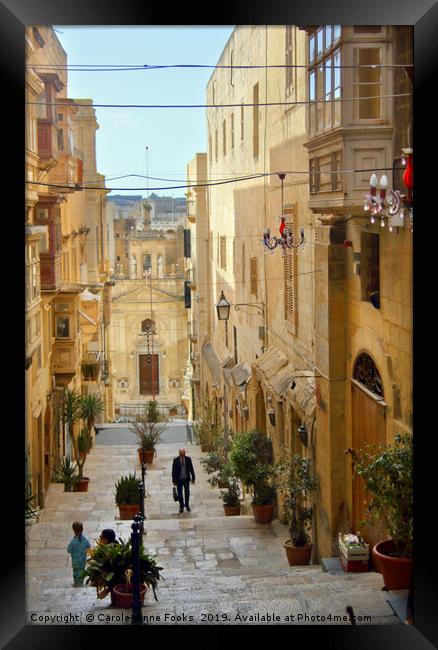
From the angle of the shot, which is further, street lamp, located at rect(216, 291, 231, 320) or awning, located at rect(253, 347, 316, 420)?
street lamp, located at rect(216, 291, 231, 320)

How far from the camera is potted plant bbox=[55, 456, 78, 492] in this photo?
29.9ft

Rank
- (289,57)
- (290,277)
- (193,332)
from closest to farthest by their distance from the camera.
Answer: (289,57), (290,277), (193,332)

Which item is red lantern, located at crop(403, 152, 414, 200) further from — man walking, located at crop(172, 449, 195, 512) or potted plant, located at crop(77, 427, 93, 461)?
potted plant, located at crop(77, 427, 93, 461)

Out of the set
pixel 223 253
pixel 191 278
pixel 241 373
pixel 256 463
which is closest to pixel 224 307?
pixel 241 373

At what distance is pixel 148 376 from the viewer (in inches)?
443

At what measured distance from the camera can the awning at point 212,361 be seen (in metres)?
14.2

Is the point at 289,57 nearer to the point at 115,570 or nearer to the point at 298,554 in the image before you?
the point at 298,554

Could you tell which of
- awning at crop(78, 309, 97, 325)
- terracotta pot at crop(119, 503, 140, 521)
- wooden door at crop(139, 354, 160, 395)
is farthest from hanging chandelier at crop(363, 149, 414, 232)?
awning at crop(78, 309, 97, 325)

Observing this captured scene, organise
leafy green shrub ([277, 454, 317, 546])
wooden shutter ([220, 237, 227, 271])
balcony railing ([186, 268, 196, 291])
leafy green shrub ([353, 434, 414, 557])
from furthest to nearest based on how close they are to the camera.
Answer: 1. balcony railing ([186, 268, 196, 291])
2. wooden shutter ([220, 237, 227, 271])
3. leafy green shrub ([277, 454, 317, 546])
4. leafy green shrub ([353, 434, 414, 557])

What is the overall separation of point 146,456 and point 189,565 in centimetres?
201

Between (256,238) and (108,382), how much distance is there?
2.27m

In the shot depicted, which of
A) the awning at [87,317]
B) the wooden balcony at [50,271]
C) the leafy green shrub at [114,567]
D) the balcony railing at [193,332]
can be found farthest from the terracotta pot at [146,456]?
the balcony railing at [193,332]

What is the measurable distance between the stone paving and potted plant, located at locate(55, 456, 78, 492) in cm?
9
